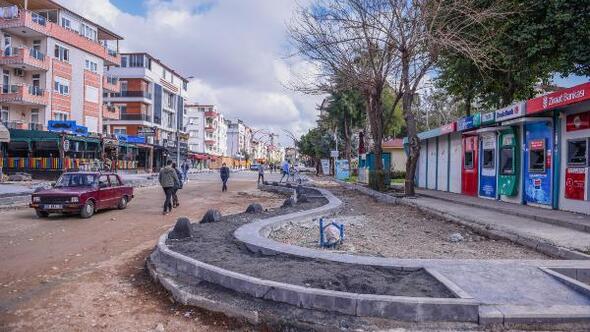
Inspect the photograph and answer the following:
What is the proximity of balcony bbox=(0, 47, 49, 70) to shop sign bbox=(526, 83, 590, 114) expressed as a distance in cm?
3702

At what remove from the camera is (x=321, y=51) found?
72.2 feet

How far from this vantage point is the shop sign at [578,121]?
37.5 feet

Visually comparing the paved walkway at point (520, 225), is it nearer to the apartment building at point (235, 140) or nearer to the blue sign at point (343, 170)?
the blue sign at point (343, 170)

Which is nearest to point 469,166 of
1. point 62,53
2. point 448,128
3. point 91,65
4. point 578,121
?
point 448,128

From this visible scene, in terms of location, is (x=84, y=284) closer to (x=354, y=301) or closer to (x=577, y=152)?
(x=354, y=301)

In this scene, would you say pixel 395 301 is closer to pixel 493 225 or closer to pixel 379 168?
pixel 493 225

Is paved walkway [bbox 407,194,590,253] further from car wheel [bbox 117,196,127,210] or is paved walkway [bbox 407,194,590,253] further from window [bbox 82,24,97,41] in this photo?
window [bbox 82,24,97,41]

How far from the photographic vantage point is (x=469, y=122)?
17.6 meters

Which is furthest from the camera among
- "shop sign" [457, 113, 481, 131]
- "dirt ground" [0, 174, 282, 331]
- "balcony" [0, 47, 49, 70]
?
"balcony" [0, 47, 49, 70]

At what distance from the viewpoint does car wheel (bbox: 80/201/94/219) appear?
44.0 feet

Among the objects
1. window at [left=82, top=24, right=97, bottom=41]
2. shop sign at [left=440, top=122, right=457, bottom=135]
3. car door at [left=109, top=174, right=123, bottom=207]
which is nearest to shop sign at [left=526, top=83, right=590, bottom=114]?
shop sign at [left=440, top=122, right=457, bottom=135]

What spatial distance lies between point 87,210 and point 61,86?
3283cm

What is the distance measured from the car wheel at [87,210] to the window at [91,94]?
34.3m

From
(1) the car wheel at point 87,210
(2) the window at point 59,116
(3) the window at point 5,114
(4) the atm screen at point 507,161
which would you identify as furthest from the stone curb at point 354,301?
(2) the window at point 59,116
